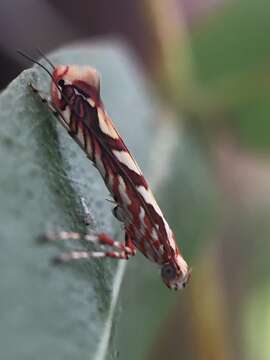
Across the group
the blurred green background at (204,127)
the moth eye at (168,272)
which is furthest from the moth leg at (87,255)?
the blurred green background at (204,127)

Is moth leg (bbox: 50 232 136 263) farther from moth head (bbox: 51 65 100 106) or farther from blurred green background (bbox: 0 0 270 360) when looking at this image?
blurred green background (bbox: 0 0 270 360)

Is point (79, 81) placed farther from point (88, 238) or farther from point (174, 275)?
point (174, 275)

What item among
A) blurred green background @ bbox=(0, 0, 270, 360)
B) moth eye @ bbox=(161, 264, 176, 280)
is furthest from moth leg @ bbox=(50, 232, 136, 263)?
blurred green background @ bbox=(0, 0, 270, 360)

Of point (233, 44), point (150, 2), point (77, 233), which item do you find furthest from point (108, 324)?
point (233, 44)

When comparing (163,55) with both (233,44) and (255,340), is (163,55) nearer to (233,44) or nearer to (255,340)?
(233,44)

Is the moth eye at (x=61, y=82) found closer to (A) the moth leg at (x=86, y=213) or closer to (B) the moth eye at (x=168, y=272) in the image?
(A) the moth leg at (x=86, y=213)
